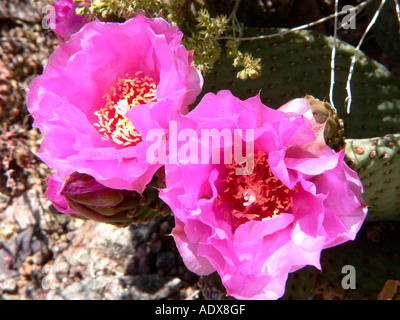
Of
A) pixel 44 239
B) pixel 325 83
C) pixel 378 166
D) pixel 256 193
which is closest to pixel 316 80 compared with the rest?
pixel 325 83

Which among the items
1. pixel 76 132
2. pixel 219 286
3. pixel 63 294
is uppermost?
pixel 76 132

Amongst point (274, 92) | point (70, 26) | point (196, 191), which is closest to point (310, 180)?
point (196, 191)

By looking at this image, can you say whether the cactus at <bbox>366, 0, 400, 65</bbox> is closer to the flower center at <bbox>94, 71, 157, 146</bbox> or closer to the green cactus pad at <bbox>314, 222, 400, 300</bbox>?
the green cactus pad at <bbox>314, 222, 400, 300</bbox>

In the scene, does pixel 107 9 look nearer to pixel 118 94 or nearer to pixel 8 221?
pixel 118 94

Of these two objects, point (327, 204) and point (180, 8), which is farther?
Answer: point (180, 8)

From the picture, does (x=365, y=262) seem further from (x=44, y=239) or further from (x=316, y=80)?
(x=44, y=239)

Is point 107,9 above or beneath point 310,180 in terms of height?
above

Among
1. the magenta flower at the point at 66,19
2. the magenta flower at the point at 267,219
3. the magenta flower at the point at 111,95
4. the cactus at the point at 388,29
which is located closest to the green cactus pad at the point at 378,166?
the magenta flower at the point at 267,219
